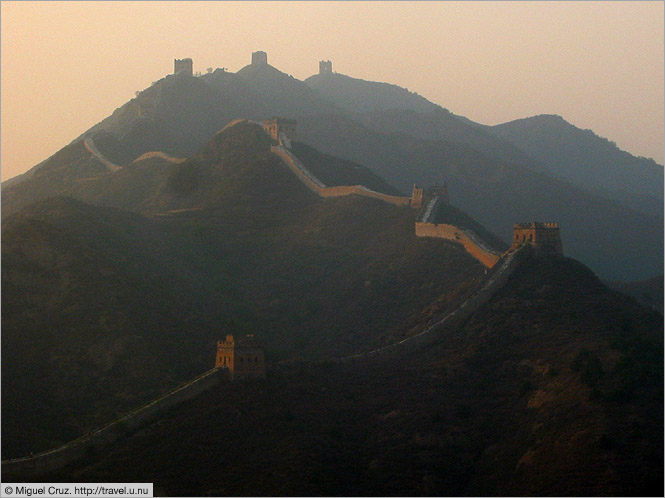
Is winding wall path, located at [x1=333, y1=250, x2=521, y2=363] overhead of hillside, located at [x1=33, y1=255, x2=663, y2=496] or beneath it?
overhead

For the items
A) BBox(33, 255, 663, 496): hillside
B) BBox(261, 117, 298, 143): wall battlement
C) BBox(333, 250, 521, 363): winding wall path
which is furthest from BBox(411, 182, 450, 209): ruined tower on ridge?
BBox(33, 255, 663, 496): hillside

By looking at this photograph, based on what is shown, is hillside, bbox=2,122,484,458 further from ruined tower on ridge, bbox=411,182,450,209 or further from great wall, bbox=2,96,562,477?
ruined tower on ridge, bbox=411,182,450,209

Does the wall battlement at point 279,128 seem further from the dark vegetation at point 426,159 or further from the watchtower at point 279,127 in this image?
the dark vegetation at point 426,159

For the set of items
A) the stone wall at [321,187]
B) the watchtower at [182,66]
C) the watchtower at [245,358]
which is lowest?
the watchtower at [245,358]

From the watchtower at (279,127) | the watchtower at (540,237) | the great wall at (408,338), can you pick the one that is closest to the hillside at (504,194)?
the watchtower at (279,127)

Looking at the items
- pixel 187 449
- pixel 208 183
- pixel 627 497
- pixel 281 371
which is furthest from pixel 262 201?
pixel 627 497

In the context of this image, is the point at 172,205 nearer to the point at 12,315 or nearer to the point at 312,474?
the point at 12,315

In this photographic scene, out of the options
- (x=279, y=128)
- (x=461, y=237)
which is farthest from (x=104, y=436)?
(x=279, y=128)
